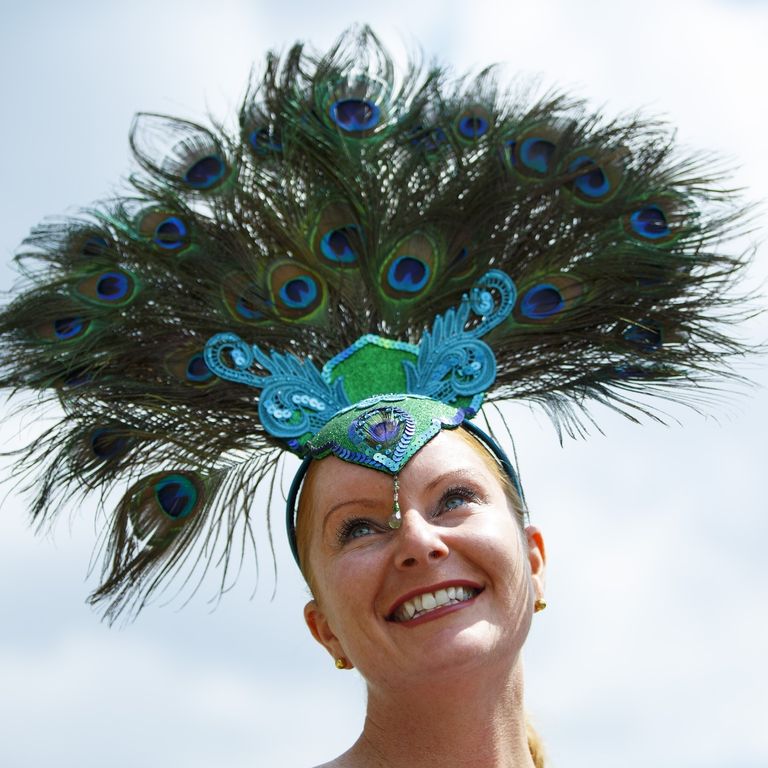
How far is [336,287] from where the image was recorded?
18.5ft

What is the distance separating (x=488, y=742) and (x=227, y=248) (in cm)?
223

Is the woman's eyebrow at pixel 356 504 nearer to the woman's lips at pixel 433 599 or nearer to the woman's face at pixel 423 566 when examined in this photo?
the woman's face at pixel 423 566

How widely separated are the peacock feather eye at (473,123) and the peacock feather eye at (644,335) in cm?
99

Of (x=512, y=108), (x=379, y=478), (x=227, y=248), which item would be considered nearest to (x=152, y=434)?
(x=227, y=248)

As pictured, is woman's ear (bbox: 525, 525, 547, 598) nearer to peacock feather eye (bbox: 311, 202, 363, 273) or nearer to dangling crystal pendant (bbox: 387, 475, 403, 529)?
dangling crystal pendant (bbox: 387, 475, 403, 529)

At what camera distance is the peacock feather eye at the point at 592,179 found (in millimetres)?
5746

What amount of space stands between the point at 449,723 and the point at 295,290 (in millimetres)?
1924

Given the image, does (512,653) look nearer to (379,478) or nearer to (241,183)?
(379,478)

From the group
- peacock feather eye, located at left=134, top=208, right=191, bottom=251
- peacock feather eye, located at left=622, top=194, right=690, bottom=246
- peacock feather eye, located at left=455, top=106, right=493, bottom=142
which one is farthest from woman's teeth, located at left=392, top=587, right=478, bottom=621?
peacock feather eye, located at left=455, top=106, right=493, bottom=142

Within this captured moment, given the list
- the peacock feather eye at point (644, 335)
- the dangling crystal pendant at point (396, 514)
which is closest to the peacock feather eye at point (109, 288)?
the dangling crystal pendant at point (396, 514)

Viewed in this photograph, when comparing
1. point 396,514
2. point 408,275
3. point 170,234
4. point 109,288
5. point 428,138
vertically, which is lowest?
point 396,514

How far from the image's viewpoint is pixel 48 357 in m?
5.59

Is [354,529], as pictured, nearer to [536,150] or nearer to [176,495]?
Result: [176,495]

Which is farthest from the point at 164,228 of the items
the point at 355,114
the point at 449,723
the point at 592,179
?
the point at 449,723
